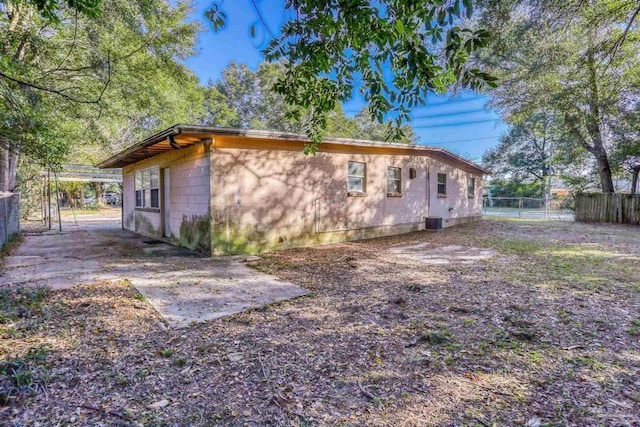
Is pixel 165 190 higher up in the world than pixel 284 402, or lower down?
higher up

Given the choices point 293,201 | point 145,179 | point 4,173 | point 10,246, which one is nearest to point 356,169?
point 293,201

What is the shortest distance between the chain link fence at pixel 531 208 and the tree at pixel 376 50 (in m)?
17.3

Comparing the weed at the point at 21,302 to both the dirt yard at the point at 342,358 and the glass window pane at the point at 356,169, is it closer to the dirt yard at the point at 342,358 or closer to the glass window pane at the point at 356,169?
the dirt yard at the point at 342,358

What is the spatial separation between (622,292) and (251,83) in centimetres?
2667

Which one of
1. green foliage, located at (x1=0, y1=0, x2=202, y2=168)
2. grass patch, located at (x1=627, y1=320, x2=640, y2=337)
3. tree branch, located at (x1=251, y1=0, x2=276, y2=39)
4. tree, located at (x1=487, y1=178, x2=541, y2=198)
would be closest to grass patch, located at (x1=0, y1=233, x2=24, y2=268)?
green foliage, located at (x1=0, y1=0, x2=202, y2=168)

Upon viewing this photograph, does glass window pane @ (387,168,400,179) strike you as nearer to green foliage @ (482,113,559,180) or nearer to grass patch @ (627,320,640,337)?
grass patch @ (627,320,640,337)

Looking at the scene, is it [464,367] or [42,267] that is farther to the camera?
[42,267]

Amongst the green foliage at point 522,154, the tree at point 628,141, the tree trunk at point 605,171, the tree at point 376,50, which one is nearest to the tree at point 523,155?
the green foliage at point 522,154

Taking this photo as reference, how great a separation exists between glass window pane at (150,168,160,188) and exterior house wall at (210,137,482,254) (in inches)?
136

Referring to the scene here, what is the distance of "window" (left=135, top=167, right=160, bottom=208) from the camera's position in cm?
925

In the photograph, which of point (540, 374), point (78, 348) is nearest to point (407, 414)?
point (540, 374)

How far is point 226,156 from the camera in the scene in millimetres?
6699

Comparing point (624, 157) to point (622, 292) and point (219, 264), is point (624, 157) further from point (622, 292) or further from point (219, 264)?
point (219, 264)

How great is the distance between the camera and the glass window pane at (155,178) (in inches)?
356
